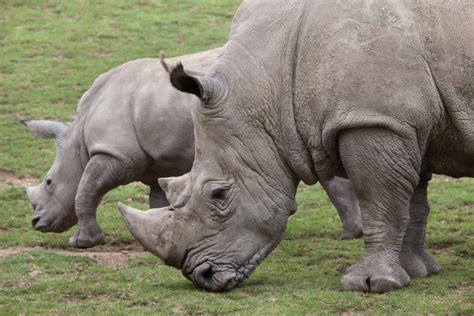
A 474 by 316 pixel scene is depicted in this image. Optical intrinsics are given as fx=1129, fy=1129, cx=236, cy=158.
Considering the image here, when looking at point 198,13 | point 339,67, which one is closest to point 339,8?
point 339,67

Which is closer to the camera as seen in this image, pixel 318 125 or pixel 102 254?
pixel 318 125

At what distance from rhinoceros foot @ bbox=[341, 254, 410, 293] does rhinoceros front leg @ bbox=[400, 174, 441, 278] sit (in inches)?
24.8

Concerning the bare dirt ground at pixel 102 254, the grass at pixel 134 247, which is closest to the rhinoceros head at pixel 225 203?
the grass at pixel 134 247

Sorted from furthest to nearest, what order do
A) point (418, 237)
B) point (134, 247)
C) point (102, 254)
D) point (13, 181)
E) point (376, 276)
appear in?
point (13, 181) < point (134, 247) < point (102, 254) < point (418, 237) < point (376, 276)

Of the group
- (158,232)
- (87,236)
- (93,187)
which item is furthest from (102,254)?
(158,232)

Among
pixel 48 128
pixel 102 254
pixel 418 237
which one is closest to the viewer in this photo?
pixel 418 237

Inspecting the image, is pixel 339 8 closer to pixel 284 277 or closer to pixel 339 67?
pixel 339 67

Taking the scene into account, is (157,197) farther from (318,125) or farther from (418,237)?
(318,125)

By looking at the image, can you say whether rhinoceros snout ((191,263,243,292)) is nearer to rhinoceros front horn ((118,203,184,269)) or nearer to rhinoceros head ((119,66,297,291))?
rhinoceros head ((119,66,297,291))

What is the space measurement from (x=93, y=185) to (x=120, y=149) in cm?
43

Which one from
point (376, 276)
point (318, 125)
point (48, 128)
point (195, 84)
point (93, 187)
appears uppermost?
point (195, 84)

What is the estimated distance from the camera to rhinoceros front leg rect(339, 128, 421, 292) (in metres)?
7.74

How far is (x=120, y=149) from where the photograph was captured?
1052 cm

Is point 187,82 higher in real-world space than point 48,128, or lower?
higher
